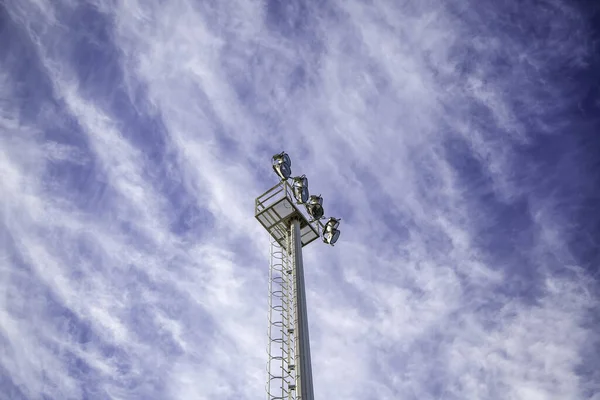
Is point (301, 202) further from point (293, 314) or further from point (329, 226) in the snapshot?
point (293, 314)

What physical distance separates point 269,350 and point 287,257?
15.3 feet

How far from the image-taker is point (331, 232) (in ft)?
85.7

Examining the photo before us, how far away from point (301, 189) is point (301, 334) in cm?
826

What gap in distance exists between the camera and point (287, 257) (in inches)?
905

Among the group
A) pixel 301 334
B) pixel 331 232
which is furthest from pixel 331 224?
pixel 301 334

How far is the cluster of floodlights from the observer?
25495 millimetres

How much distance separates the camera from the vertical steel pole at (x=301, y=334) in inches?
691

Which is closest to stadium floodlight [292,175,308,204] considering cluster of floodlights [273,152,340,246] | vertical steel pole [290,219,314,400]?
cluster of floodlights [273,152,340,246]

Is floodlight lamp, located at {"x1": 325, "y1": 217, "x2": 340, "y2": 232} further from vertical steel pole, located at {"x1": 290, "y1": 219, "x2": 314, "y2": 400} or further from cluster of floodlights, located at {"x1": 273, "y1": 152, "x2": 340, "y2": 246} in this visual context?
vertical steel pole, located at {"x1": 290, "y1": 219, "x2": 314, "y2": 400}

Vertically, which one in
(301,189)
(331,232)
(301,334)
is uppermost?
(301,189)

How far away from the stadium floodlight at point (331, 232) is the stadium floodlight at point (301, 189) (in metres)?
1.85

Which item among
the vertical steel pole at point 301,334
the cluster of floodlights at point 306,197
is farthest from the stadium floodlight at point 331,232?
the vertical steel pole at point 301,334

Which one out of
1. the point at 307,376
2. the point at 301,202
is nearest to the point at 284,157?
the point at 301,202

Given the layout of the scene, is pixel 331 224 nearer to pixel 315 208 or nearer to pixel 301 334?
pixel 315 208
